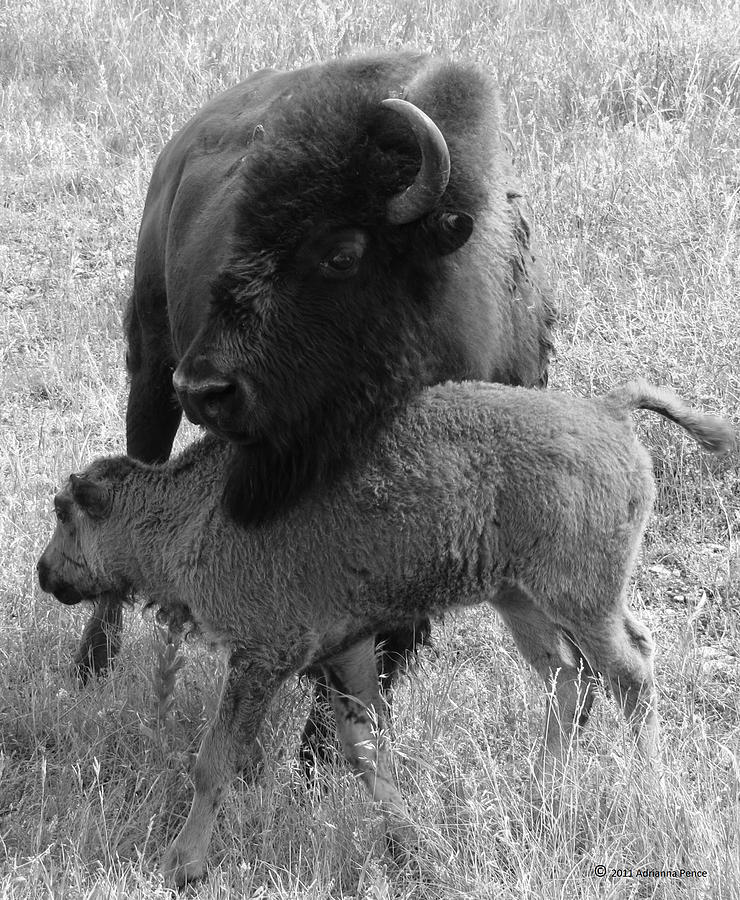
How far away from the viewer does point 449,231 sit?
3.69 meters

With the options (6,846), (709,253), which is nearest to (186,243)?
(6,846)

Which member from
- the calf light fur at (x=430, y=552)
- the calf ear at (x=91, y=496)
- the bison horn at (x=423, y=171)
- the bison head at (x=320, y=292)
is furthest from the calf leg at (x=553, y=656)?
the calf ear at (x=91, y=496)

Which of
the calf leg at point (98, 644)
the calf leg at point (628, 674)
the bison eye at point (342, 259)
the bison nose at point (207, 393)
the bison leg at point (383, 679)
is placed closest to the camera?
the bison nose at point (207, 393)

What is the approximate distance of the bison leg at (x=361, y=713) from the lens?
3.88m

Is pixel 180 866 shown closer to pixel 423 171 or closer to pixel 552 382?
pixel 423 171

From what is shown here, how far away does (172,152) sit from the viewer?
5.18 m

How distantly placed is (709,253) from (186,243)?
3.28 metres

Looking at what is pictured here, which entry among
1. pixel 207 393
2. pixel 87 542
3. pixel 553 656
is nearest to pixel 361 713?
pixel 553 656

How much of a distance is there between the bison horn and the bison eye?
13cm

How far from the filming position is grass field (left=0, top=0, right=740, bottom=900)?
11.5 feet

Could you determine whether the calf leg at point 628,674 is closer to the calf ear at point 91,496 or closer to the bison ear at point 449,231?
the bison ear at point 449,231

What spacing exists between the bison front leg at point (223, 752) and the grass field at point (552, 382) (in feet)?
0.32

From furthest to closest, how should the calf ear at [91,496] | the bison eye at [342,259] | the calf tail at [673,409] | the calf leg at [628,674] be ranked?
the calf ear at [91,496]
the calf tail at [673,409]
the calf leg at [628,674]
the bison eye at [342,259]

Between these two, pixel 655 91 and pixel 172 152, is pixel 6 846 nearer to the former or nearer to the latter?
pixel 172 152
